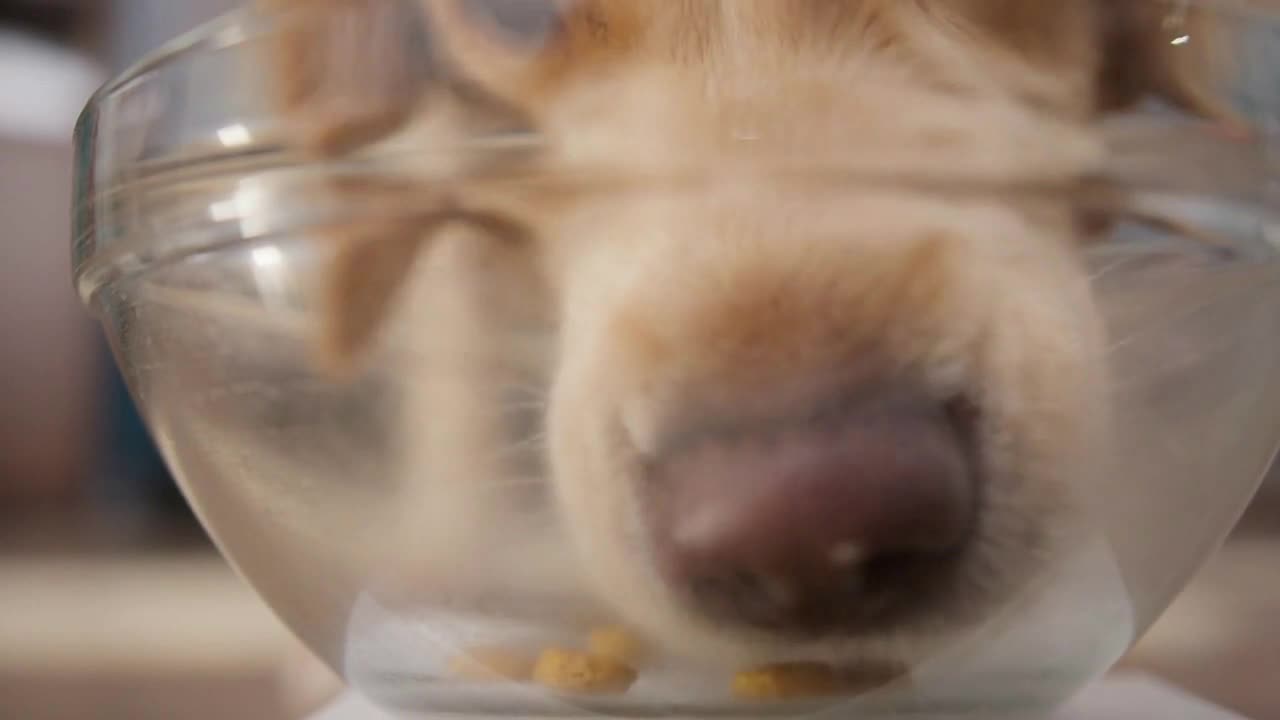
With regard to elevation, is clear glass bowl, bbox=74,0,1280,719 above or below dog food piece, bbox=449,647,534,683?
above

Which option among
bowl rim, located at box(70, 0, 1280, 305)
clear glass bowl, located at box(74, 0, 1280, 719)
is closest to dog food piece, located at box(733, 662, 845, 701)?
clear glass bowl, located at box(74, 0, 1280, 719)

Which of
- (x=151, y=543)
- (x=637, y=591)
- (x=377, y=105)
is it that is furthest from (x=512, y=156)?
(x=151, y=543)

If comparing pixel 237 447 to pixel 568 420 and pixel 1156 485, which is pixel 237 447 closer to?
pixel 568 420

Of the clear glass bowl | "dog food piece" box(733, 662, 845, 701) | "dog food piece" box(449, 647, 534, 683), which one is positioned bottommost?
"dog food piece" box(733, 662, 845, 701)

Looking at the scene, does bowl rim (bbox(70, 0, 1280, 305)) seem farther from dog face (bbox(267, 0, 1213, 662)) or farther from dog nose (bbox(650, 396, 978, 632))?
dog nose (bbox(650, 396, 978, 632))

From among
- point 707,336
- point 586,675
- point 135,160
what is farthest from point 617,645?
point 135,160

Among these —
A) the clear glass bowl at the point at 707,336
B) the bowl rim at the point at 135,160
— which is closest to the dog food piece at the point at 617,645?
the clear glass bowl at the point at 707,336

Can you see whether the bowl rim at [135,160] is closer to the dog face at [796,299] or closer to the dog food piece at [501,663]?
the dog face at [796,299]
